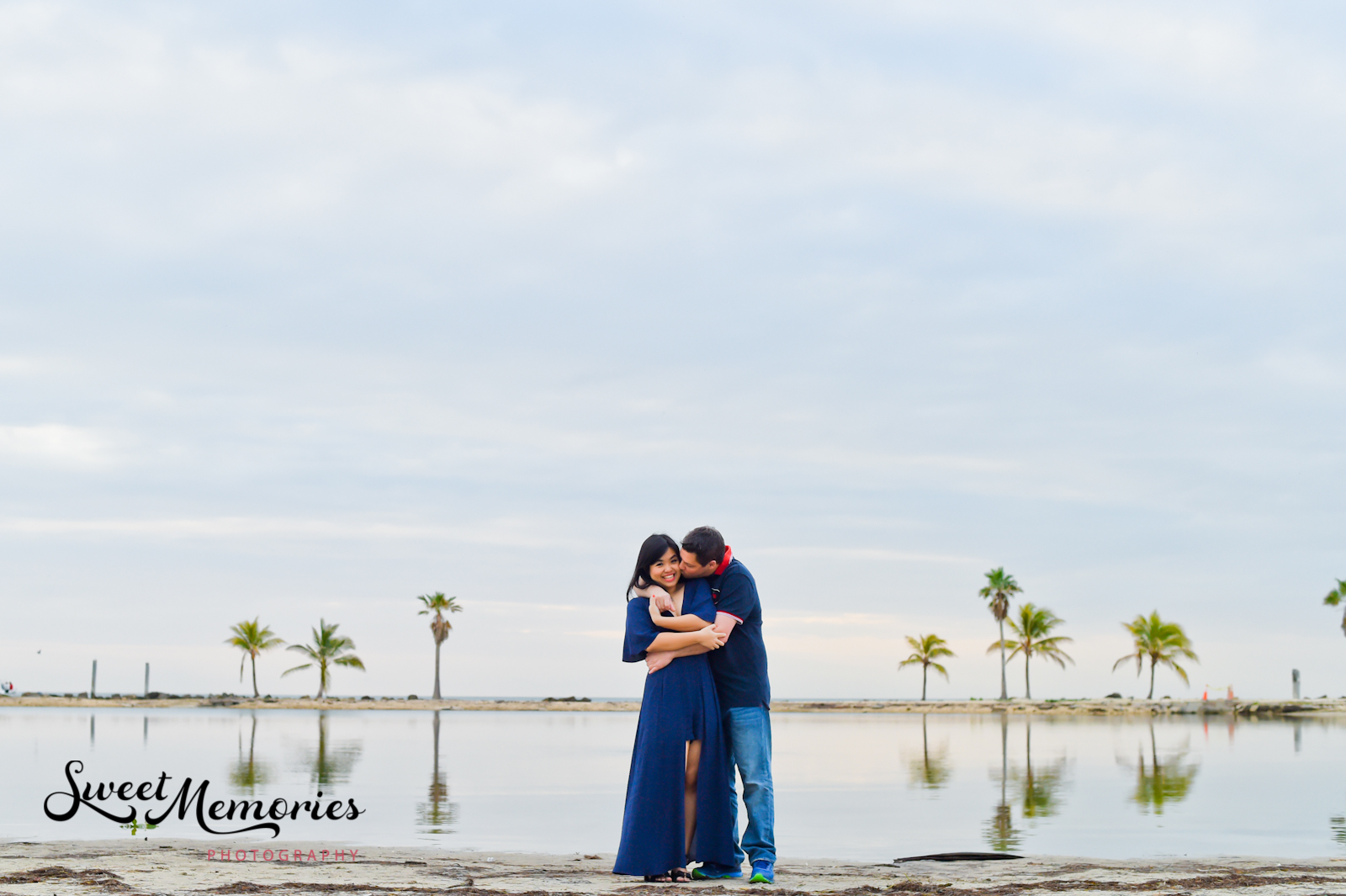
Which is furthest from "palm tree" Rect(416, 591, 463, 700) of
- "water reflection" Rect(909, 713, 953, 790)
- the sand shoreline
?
"water reflection" Rect(909, 713, 953, 790)

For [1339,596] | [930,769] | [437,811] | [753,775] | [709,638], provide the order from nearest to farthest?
[709,638]
[753,775]
[437,811]
[930,769]
[1339,596]

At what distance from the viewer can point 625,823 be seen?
6.89 m

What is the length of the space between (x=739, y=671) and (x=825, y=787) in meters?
11.4

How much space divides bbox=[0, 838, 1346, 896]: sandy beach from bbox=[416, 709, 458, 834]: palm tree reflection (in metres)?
3.13

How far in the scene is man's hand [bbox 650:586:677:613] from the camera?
6793mm

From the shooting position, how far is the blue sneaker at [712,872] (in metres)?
6.78

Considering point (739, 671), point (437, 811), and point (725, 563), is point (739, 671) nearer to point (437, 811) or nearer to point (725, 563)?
point (725, 563)

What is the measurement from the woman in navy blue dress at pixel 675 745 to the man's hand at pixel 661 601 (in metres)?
0.05

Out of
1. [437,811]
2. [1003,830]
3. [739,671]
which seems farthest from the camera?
[437,811]

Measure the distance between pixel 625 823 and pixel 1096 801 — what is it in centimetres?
1014

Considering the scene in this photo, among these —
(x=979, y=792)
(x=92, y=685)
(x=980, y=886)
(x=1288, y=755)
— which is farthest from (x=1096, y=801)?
(x=92, y=685)

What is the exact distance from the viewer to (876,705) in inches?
3484

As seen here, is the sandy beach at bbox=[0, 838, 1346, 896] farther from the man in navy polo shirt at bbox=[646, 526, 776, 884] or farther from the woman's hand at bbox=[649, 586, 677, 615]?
the woman's hand at bbox=[649, 586, 677, 615]

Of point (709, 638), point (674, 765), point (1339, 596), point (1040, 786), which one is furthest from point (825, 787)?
point (1339, 596)
